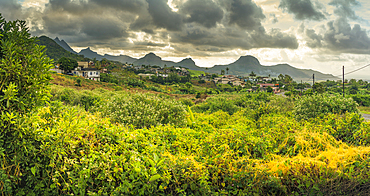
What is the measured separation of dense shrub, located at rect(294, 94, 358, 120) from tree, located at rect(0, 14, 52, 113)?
768 cm

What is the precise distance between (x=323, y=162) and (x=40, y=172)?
4.29m

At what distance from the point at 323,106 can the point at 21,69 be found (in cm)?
840

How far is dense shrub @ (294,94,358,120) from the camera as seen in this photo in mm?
6797

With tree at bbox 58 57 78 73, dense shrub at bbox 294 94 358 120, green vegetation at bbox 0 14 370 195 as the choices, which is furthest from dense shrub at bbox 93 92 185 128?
tree at bbox 58 57 78 73

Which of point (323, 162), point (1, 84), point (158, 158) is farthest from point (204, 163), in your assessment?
point (1, 84)

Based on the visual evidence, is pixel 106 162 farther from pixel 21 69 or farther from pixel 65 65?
pixel 65 65

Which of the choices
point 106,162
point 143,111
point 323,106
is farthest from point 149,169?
point 323,106

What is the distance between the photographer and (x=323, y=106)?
23.1 ft

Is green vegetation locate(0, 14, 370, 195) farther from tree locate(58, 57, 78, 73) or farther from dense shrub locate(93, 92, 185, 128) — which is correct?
tree locate(58, 57, 78, 73)

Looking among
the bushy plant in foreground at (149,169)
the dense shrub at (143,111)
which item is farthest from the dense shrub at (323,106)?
the dense shrub at (143,111)

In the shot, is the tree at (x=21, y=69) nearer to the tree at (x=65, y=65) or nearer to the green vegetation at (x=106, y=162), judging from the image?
the green vegetation at (x=106, y=162)

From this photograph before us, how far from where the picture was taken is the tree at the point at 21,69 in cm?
284

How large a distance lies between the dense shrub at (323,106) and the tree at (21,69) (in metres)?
7.68

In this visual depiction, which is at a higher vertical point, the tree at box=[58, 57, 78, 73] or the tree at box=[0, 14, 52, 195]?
the tree at box=[58, 57, 78, 73]
